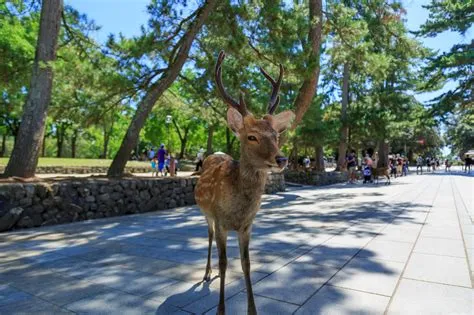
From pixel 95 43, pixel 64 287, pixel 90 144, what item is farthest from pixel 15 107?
pixel 90 144

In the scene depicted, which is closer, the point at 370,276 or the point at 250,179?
the point at 250,179

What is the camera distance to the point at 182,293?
342 centimetres

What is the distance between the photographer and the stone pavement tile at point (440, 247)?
478 centimetres

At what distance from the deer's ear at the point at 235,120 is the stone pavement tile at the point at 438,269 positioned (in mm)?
2655

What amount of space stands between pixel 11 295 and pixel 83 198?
501 cm

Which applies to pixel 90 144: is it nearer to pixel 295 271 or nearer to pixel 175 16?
pixel 175 16

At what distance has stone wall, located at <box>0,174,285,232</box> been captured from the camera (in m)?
6.88

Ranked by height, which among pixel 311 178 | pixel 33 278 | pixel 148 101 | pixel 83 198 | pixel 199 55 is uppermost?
pixel 199 55

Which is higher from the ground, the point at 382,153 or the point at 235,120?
the point at 382,153

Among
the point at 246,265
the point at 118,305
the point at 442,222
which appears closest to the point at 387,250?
the point at 246,265

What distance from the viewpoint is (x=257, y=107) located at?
11.2 metres

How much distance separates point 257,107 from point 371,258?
293 inches

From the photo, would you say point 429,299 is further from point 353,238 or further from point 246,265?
point 353,238

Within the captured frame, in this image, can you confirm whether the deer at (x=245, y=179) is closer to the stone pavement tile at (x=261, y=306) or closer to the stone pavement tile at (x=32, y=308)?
the stone pavement tile at (x=261, y=306)
